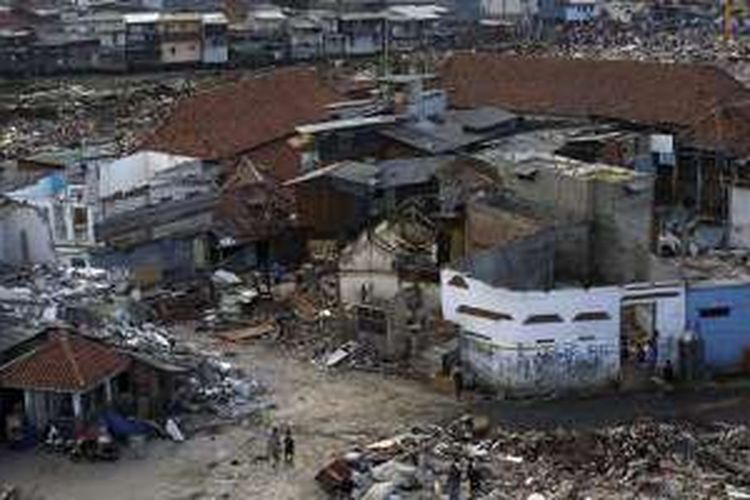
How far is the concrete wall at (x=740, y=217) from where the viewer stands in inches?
1340

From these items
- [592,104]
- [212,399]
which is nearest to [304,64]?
[592,104]

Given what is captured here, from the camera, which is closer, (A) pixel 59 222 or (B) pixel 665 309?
(B) pixel 665 309

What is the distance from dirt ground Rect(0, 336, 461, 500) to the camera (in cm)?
2245

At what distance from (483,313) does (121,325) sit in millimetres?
7397

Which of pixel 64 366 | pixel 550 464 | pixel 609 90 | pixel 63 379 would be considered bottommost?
pixel 550 464

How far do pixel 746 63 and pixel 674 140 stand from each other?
93.3 ft

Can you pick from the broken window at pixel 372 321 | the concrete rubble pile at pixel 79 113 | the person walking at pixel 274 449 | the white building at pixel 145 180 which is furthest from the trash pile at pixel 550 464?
the concrete rubble pile at pixel 79 113

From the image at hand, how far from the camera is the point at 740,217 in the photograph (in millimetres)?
34250

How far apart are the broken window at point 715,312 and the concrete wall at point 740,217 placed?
7597 mm

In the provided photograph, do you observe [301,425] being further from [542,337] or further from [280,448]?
[542,337]

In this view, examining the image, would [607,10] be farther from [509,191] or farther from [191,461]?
[191,461]

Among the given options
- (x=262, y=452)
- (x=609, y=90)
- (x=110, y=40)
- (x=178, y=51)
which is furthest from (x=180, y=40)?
(x=262, y=452)

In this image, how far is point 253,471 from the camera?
23047 mm

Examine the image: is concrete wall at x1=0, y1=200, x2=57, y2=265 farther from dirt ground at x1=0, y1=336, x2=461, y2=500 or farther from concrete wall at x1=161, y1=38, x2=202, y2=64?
concrete wall at x1=161, y1=38, x2=202, y2=64
